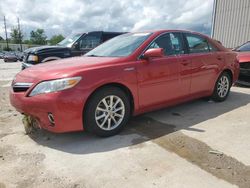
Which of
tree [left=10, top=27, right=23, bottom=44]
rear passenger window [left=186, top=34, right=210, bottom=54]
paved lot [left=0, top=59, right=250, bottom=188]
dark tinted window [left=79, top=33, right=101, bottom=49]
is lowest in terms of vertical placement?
paved lot [left=0, top=59, right=250, bottom=188]

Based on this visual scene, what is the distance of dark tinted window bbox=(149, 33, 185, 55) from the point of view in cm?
420

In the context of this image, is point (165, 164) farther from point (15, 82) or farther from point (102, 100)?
point (15, 82)

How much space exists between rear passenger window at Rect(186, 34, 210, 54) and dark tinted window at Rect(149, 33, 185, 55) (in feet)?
0.83

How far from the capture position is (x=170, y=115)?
4570mm

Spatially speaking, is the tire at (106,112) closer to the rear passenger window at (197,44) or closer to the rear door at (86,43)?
the rear passenger window at (197,44)

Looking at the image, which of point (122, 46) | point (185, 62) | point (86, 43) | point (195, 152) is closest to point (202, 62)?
point (185, 62)

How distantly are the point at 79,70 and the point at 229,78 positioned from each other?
Answer: 12.2 ft

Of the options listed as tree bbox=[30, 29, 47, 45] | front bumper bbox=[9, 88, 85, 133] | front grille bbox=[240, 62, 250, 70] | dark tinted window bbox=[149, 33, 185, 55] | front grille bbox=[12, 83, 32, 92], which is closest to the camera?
front bumper bbox=[9, 88, 85, 133]

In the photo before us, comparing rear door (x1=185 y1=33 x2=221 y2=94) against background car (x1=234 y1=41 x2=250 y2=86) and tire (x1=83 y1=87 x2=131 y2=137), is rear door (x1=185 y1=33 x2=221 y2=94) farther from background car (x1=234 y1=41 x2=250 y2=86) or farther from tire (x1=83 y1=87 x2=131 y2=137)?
background car (x1=234 y1=41 x2=250 y2=86)

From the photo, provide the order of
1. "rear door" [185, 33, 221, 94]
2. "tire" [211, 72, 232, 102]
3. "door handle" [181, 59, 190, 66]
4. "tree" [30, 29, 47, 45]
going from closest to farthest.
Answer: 1. "door handle" [181, 59, 190, 66]
2. "rear door" [185, 33, 221, 94]
3. "tire" [211, 72, 232, 102]
4. "tree" [30, 29, 47, 45]

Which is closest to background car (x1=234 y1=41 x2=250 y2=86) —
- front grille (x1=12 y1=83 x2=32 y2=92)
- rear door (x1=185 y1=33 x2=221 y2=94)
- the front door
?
rear door (x1=185 y1=33 x2=221 y2=94)

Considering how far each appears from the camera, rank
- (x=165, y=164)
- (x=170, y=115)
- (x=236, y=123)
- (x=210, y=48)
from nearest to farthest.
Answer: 1. (x=165, y=164)
2. (x=236, y=123)
3. (x=170, y=115)
4. (x=210, y=48)

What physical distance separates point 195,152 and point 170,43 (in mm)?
2055

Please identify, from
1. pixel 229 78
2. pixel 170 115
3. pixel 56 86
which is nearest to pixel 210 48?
pixel 229 78
